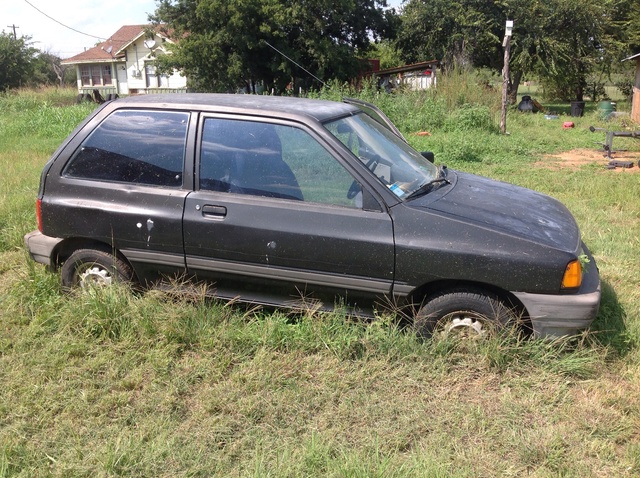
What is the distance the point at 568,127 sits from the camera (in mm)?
19484

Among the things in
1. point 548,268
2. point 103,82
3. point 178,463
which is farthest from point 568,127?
point 103,82

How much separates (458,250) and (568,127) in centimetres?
1829

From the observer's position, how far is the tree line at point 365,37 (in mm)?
28688

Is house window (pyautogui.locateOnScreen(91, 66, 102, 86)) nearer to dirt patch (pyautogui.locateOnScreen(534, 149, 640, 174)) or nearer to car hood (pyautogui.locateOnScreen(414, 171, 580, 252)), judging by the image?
dirt patch (pyautogui.locateOnScreen(534, 149, 640, 174))

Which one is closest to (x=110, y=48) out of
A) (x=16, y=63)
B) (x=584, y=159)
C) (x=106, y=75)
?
(x=106, y=75)

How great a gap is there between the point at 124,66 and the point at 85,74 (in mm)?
6094

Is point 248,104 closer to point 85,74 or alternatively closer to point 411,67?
point 411,67

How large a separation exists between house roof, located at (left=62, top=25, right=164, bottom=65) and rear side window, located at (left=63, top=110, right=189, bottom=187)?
46765 mm

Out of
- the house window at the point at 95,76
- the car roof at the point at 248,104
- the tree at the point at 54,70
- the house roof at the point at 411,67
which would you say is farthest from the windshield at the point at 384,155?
the tree at the point at 54,70

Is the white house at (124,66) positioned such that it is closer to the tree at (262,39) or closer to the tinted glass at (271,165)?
the tree at (262,39)

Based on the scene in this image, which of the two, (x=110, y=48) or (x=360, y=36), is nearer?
(x=360, y=36)

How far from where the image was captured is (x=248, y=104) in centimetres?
404

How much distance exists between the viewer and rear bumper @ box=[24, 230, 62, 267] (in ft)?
14.2

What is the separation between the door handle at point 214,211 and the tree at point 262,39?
1033 inches
